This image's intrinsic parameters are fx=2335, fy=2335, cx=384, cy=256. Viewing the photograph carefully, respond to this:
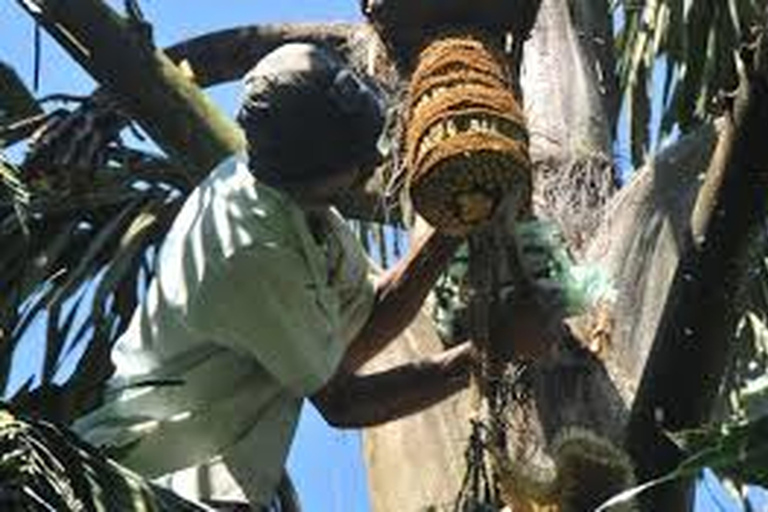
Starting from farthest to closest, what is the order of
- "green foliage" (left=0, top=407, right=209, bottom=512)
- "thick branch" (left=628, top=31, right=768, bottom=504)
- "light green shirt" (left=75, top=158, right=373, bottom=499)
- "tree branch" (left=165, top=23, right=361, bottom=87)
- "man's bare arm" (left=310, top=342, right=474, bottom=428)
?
"tree branch" (left=165, top=23, right=361, bottom=87), "man's bare arm" (left=310, top=342, right=474, bottom=428), "light green shirt" (left=75, top=158, right=373, bottom=499), "thick branch" (left=628, top=31, right=768, bottom=504), "green foliage" (left=0, top=407, right=209, bottom=512)

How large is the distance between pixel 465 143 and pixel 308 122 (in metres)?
0.45

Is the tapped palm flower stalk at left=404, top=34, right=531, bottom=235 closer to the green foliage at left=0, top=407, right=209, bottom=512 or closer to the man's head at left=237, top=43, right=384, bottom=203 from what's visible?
the man's head at left=237, top=43, right=384, bottom=203

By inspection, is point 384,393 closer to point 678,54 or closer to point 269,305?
point 269,305

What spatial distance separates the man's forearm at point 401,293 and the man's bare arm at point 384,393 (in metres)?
0.06

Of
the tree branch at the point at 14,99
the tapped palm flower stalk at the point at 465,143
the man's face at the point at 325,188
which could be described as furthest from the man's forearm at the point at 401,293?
the tree branch at the point at 14,99

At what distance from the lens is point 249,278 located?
3389 millimetres

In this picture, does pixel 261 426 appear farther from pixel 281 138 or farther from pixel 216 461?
pixel 281 138

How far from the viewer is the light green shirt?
133 inches

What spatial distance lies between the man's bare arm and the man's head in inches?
12.8

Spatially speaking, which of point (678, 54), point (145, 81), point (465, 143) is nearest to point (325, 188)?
point (465, 143)

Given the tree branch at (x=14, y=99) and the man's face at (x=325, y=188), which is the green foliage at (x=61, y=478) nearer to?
the man's face at (x=325, y=188)

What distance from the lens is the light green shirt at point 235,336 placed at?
3.39 m

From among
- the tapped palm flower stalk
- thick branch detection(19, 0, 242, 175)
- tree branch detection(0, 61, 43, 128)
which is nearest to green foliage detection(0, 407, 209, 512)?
the tapped palm flower stalk

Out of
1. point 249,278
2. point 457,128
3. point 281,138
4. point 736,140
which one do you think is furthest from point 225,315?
point 736,140
